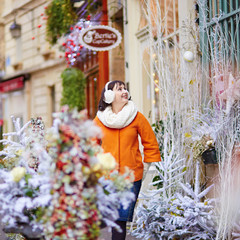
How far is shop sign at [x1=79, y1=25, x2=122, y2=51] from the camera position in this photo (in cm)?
792

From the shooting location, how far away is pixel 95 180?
282 cm

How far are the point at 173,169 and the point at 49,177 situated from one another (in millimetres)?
2491

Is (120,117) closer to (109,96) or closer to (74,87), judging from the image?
(109,96)

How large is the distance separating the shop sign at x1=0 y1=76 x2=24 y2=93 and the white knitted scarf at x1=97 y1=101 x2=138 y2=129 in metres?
15.2

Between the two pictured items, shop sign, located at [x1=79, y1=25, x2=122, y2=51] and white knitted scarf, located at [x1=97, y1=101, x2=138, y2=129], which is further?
shop sign, located at [x1=79, y1=25, x2=122, y2=51]

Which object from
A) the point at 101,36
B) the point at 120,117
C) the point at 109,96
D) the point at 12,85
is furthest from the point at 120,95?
the point at 12,85

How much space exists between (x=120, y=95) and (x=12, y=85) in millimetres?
16610

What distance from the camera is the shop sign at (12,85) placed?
19442 mm

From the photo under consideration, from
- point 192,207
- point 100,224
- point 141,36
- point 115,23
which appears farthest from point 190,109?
point 115,23

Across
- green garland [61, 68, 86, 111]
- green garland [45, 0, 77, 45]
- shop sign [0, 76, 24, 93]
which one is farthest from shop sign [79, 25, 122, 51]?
shop sign [0, 76, 24, 93]

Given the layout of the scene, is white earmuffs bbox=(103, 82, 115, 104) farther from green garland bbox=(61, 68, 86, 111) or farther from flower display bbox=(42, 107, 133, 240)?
green garland bbox=(61, 68, 86, 111)

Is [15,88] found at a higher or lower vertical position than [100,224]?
higher

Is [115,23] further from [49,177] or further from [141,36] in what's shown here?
[49,177]

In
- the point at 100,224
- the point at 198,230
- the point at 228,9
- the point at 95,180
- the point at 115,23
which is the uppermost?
the point at 115,23
